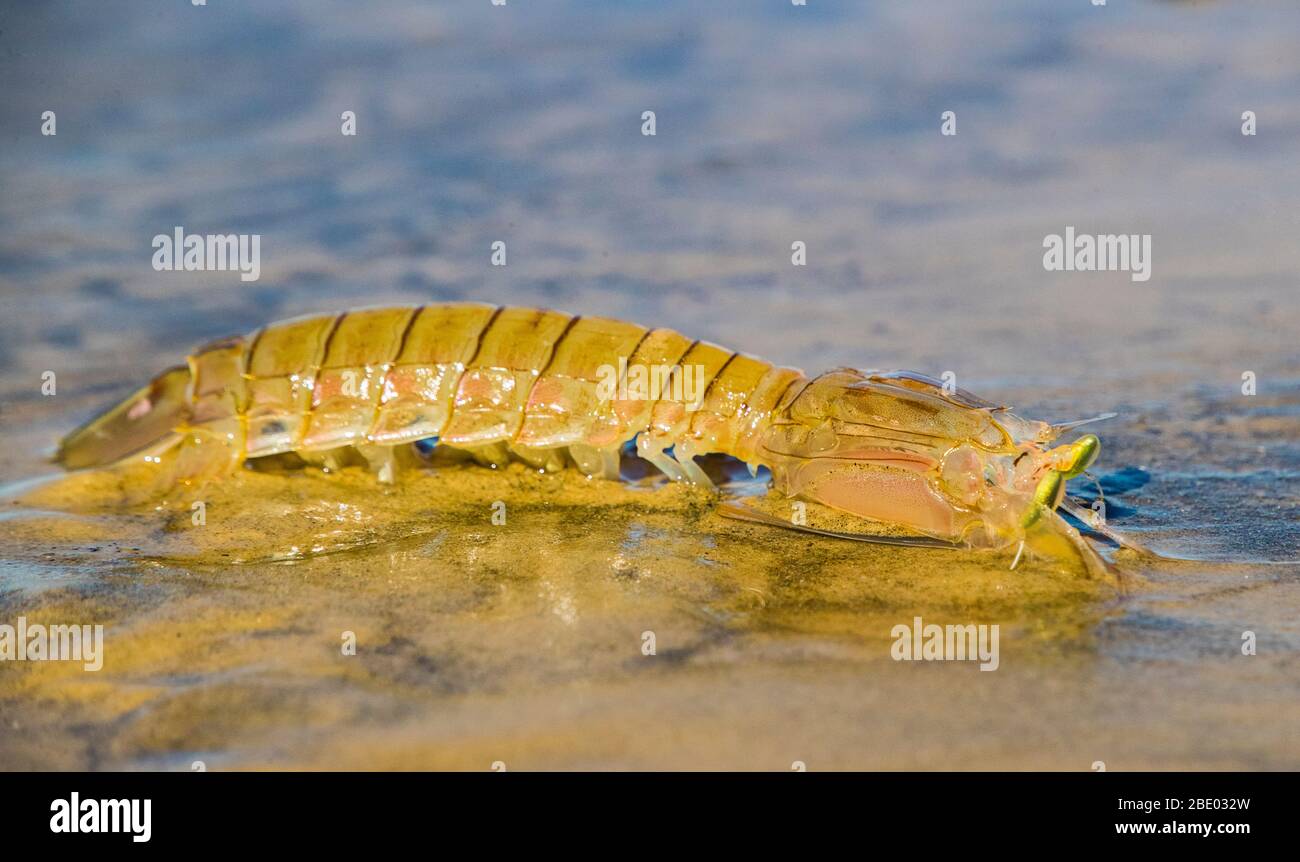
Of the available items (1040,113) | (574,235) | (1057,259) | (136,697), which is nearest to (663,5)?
(1040,113)

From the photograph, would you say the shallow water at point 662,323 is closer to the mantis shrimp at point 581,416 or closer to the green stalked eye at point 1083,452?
the mantis shrimp at point 581,416

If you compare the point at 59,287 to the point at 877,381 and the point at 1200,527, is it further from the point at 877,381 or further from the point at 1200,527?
the point at 1200,527

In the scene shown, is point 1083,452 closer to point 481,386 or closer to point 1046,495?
point 1046,495

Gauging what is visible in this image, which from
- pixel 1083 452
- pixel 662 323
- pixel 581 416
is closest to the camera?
pixel 1083 452

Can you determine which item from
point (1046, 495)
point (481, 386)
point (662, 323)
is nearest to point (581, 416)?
point (481, 386)

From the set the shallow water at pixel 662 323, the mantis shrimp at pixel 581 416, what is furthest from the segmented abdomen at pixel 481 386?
the shallow water at pixel 662 323

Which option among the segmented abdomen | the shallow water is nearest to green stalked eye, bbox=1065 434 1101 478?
the shallow water

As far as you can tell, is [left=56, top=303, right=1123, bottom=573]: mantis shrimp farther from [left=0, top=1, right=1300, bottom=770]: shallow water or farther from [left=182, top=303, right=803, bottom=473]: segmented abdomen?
→ [left=0, top=1, right=1300, bottom=770]: shallow water
